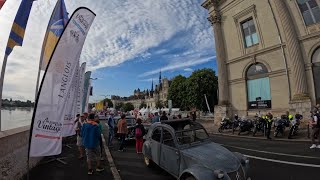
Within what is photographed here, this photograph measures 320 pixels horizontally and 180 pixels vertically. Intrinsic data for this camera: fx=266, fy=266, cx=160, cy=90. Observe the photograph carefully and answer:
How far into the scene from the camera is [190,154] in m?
6.08

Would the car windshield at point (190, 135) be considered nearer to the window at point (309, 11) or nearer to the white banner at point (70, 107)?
the white banner at point (70, 107)

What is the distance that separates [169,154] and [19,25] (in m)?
6.04

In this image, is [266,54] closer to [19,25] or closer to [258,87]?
[258,87]

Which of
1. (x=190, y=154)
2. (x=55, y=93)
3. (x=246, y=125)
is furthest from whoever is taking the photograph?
(x=246, y=125)

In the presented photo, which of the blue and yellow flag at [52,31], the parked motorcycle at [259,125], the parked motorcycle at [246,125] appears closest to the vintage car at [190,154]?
the blue and yellow flag at [52,31]

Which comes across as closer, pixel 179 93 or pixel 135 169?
pixel 135 169

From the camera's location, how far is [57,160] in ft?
32.8

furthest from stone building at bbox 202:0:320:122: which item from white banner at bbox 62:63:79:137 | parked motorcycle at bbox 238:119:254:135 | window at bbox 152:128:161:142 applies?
white banner at bbox 62:63:79:137

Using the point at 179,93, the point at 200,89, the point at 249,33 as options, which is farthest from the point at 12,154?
the point at 179,93

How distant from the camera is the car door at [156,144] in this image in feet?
25.4

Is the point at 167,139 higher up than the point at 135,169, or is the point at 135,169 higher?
the point at 167,139

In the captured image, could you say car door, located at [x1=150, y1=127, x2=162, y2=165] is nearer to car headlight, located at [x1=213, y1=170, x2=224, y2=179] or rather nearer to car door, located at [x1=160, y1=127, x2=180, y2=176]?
car door, located at [x1=160, y1=127, x2=180, y2=176]

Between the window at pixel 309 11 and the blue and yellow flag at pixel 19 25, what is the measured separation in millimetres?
20510

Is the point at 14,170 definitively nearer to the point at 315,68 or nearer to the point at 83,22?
the point at 83,22
